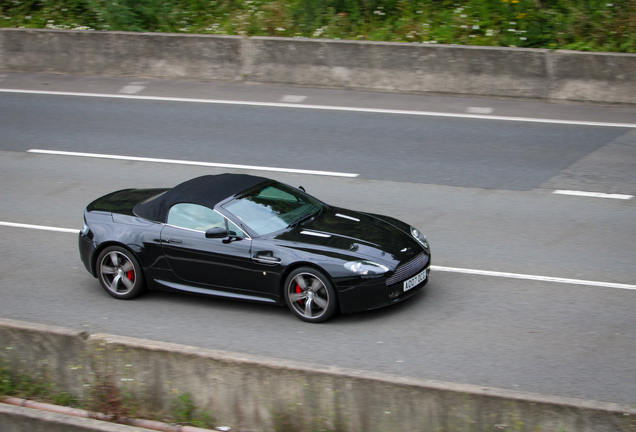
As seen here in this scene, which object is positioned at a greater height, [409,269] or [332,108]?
[409,269]

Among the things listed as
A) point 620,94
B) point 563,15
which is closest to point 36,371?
point 620,94

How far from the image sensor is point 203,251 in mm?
8078

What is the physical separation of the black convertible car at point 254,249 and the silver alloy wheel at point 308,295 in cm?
1

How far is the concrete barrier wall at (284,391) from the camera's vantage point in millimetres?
5254

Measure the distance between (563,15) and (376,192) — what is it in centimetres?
772

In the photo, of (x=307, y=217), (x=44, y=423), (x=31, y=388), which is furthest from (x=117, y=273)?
(x=44, y=423)

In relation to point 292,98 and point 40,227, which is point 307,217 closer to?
point 40,227

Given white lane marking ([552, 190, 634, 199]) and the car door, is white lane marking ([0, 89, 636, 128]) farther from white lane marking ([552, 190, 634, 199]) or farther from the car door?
the car door

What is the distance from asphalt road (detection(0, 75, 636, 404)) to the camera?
23.3 feet

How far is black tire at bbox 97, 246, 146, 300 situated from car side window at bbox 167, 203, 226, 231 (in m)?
0.67

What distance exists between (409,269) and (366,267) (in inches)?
20.5

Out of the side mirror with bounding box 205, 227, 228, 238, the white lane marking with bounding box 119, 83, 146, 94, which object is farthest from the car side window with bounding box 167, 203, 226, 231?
the white lane marking with bounding box 119, 83, 146, 94

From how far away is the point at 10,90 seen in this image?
18.1 metres

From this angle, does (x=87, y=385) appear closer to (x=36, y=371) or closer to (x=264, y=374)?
(x=36, y=371)
